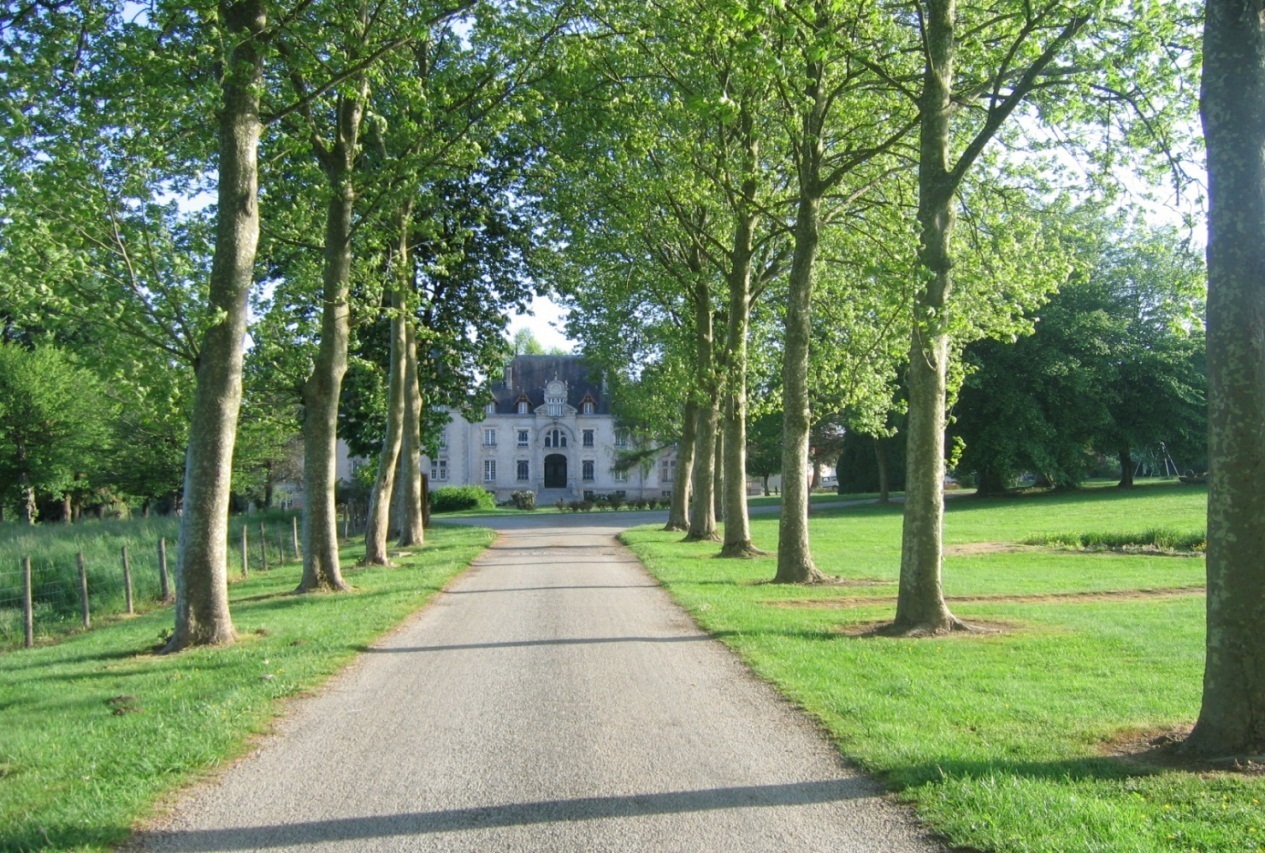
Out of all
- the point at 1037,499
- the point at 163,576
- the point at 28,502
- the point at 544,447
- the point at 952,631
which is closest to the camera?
the point at 952,631

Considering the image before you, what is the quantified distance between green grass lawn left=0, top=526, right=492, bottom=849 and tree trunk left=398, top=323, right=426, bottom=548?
11.0 meters

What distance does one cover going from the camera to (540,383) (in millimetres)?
87688

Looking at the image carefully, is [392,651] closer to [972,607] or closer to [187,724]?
[187,724]

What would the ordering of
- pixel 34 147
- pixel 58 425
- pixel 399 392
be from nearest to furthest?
pixel 34 147 → pixel 399 392 → pixel 58 425

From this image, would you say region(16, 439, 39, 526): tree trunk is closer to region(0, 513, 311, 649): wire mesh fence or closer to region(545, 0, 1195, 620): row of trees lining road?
region(0, 513, 311, 649): wire mesh fence

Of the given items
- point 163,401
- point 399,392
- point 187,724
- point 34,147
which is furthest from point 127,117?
point 399,392

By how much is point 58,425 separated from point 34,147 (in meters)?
34.7

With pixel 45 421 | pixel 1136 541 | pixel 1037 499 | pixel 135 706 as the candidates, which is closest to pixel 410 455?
pixel 1136 541

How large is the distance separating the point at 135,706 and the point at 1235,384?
27.8 feet

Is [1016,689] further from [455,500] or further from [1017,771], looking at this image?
[455,500]

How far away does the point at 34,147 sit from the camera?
12.0 meters

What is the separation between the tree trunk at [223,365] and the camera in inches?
462

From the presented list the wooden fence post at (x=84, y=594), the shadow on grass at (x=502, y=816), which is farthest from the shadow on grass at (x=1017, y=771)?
the wooden fence post at (x=84, y=594)

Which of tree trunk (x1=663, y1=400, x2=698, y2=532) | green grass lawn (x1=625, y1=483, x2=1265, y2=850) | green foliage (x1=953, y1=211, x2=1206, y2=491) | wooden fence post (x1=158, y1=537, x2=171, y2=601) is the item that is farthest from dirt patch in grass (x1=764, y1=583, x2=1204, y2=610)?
green foliage (x1=953, y1=211, x2=1206, y2=491)
